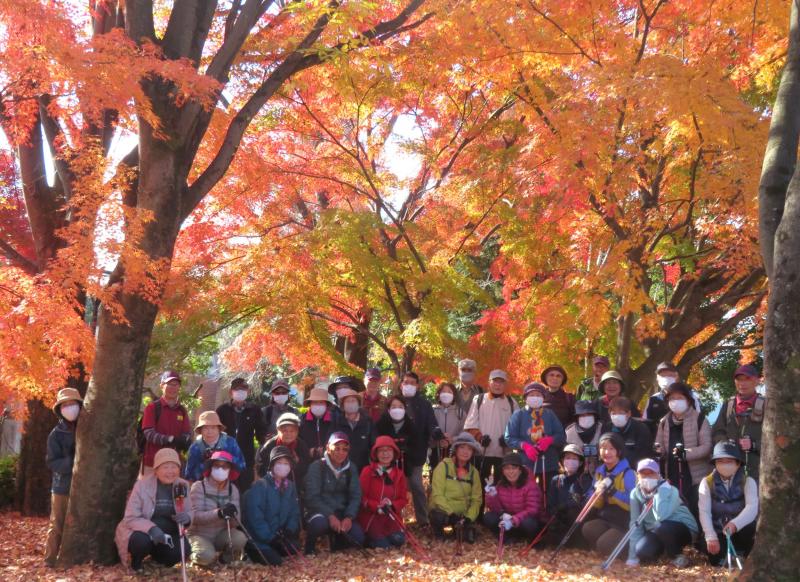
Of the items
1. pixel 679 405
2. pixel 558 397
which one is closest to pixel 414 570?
pixel 558 397

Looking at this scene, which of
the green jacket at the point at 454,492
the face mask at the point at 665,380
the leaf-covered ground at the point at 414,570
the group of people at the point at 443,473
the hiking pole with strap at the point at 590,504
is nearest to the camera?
the leaf-covered ground at the point at 414,570

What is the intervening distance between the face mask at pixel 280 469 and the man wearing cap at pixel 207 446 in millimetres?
338

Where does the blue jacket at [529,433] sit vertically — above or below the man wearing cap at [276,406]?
below

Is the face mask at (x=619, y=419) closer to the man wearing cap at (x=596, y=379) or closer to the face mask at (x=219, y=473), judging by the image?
the man wearing cap at (x=596, y=379)

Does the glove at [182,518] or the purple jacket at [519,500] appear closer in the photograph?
the glove at [182,518]

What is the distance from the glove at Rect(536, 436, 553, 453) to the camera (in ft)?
25.0

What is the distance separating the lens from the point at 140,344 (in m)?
6.90

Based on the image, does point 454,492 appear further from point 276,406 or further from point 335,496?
point 276,406

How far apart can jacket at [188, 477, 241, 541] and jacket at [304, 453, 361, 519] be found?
732 mm

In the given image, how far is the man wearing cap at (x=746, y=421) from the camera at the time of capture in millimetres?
6801

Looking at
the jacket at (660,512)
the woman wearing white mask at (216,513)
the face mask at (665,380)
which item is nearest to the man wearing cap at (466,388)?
the face mask at (665,380)

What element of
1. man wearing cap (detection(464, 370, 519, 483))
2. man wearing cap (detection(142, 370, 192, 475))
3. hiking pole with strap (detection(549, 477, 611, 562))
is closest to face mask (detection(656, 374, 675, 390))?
hiking pole with strap (detection(549, 477, 611, 562))

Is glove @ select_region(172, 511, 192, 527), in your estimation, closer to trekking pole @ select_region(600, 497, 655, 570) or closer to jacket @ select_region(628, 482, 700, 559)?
trekking pole @ select_region(600, 497, 655, 570)

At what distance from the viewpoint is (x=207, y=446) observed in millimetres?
7168
